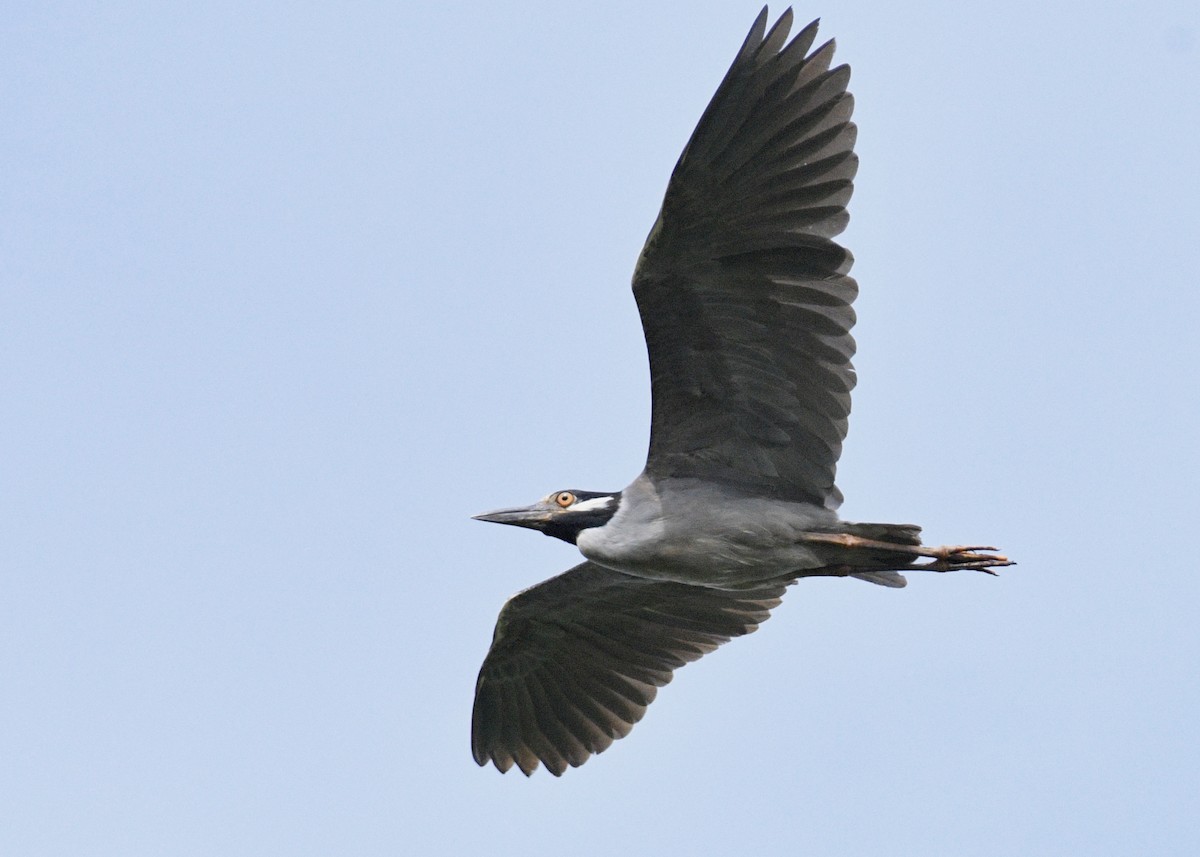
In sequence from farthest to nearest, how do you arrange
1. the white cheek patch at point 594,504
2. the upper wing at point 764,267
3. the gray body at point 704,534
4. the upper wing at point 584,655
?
1. the upper wing at point 584,655
2. the white cheek patch at point 594,504
3. the gray body at point 704,534
4. the upper wing at point 764,267

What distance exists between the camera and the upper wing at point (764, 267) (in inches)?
366

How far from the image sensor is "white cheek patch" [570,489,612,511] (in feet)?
34.4

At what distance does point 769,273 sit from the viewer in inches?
375

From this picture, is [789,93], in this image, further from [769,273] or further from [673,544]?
[673,544]

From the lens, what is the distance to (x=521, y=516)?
35.5 ft

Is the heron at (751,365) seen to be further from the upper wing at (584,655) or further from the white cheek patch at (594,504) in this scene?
the upper wing at (584,655)

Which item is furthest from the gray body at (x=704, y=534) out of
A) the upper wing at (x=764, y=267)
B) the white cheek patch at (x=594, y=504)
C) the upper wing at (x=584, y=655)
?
the upper wing at (x=584, y=655)

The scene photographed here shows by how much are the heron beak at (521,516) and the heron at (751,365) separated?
0.04 ft

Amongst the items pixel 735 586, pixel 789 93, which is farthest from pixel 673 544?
pixel 789 93

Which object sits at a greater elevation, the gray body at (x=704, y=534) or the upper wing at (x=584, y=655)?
the gray body at (x=704, y=534)

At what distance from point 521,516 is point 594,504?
0.56 metres

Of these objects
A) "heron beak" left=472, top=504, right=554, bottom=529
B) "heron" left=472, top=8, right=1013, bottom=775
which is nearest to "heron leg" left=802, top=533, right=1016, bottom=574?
"heron" left=472, top=8, right=1013, bottom=775

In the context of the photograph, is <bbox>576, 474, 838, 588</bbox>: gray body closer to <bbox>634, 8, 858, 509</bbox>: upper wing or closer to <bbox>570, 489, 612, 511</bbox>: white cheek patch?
<bbox>570, 489, 612, 511</bbox>: white cheek patch

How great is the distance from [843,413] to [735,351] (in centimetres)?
78
